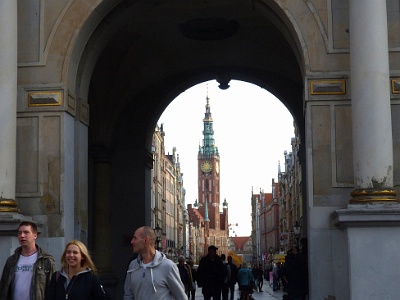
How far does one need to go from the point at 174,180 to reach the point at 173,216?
632 centimetres

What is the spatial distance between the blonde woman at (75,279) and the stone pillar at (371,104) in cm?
745

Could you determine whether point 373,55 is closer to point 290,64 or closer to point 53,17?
point 53,17

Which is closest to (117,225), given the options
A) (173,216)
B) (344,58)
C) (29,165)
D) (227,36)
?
(227,36)

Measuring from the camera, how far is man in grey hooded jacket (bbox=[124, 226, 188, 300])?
8.02m

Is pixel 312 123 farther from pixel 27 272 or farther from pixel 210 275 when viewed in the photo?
pixel 27 272

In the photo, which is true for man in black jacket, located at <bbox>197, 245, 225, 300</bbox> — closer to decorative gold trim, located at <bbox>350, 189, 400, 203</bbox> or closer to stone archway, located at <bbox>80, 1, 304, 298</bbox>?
stone archway, located at <bbox>80, 1, 304, 298</bbox>

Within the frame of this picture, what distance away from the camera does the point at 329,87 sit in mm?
15695

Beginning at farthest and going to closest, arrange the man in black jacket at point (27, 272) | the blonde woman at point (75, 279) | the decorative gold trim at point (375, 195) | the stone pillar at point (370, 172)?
the decorative gold trim at point (375, 195), the stone pillar at point (370, 172), the man in black jacket at point (27, 272), the blonde woman at point (75, 279)

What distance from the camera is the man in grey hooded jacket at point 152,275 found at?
8.02 metres

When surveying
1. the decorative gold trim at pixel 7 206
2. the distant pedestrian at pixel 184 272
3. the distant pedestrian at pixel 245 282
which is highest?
the decorative gold trim at pixel 7 206

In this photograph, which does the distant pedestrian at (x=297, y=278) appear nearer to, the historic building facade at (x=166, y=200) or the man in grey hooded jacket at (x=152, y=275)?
the man in grey hooded jacket at (x=152, y=275)

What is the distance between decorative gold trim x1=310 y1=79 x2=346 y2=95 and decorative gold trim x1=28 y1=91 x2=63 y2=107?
15.4 ft

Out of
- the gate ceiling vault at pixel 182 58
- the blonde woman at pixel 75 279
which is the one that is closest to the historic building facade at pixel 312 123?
the gate ceiling vault at pixel 182 58

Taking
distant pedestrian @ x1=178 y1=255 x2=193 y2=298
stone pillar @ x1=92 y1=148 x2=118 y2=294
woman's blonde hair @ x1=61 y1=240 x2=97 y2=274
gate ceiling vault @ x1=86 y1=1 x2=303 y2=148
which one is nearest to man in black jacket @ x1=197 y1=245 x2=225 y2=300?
distant pedestrian @ x1=178 y1=255 x2=193 y2=298
